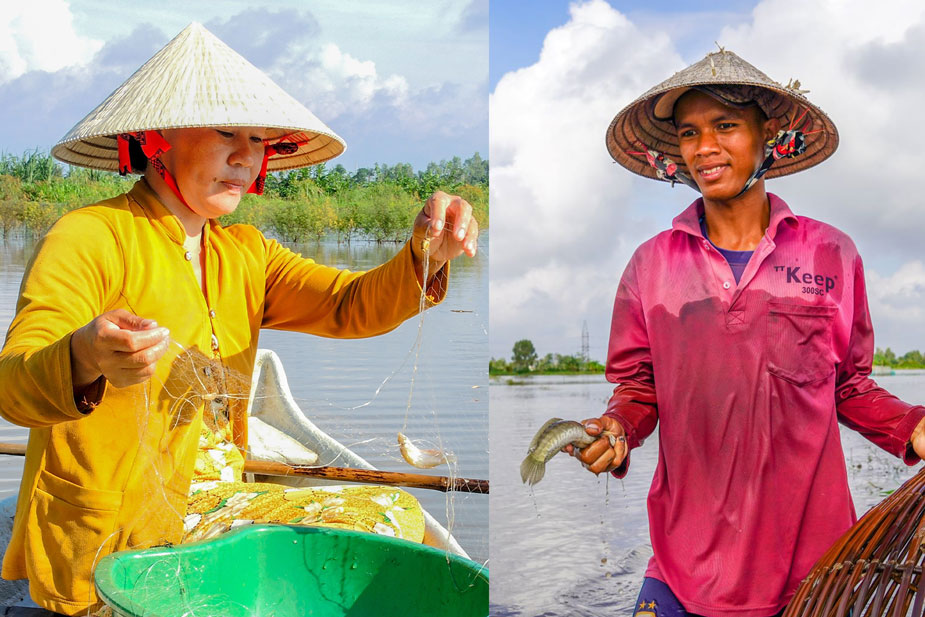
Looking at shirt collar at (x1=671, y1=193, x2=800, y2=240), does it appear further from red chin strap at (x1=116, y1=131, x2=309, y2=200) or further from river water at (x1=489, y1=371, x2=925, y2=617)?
river water at (x1=489, y1=371, x2=925, y2=617)

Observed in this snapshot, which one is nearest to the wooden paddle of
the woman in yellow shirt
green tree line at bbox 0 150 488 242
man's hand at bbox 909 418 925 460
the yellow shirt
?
the woman in yellow shirt

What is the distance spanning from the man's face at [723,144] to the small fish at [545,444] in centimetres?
56

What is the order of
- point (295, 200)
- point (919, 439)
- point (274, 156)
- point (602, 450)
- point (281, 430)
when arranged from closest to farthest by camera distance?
point (919, 439)
point (602, 450)
point (274, 156)
point (281, 430)
point (295, 200)

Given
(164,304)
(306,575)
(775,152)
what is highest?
(775,152)

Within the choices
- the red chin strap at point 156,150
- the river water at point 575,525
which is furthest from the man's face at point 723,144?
the river water at point 575,525

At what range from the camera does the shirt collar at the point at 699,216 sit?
1.72 metres

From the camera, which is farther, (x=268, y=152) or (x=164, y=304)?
(x=268, y=152)

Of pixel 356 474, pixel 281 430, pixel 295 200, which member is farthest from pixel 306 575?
pixel 295 200

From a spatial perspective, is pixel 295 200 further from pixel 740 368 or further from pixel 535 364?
pixel 740 368

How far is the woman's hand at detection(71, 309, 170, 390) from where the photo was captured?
4.68 feet

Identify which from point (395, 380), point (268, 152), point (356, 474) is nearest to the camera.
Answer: point (268, 152)

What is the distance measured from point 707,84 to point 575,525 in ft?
12.7

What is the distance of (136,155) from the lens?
6.64ft

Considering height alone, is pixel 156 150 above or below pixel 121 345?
above
